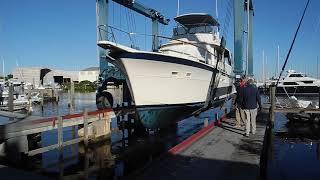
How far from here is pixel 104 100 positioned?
760 inches

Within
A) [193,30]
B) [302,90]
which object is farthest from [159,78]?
[302,90]

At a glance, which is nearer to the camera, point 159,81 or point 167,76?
point 159,81

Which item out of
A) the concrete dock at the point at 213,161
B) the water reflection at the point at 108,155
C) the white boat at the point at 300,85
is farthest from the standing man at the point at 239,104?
the white boat at the point at 300,85

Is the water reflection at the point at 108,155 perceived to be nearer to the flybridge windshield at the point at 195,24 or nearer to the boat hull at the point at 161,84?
the boat hull at the point at 161,84

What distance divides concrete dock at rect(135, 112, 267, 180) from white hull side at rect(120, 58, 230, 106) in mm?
3316

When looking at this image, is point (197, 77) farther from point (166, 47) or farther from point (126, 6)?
point (126, 6)

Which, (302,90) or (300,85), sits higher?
(300,85)

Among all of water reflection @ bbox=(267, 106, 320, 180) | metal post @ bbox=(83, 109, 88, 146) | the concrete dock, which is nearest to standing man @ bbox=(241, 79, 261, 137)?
the concrete dock

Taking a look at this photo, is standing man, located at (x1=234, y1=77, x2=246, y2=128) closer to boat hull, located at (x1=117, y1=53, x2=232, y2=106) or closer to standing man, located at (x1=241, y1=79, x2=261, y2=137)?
standing man, located at (x1=241, y1=79, x2=261, y2=137)

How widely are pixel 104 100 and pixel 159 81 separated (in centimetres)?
650

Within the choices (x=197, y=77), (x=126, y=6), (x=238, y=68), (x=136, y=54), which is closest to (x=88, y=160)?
(x=136, y=54)

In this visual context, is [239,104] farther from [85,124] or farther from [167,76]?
[85,124]

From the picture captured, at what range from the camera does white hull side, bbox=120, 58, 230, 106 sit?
13.3 meters

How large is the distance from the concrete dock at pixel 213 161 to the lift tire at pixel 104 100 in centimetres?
921
